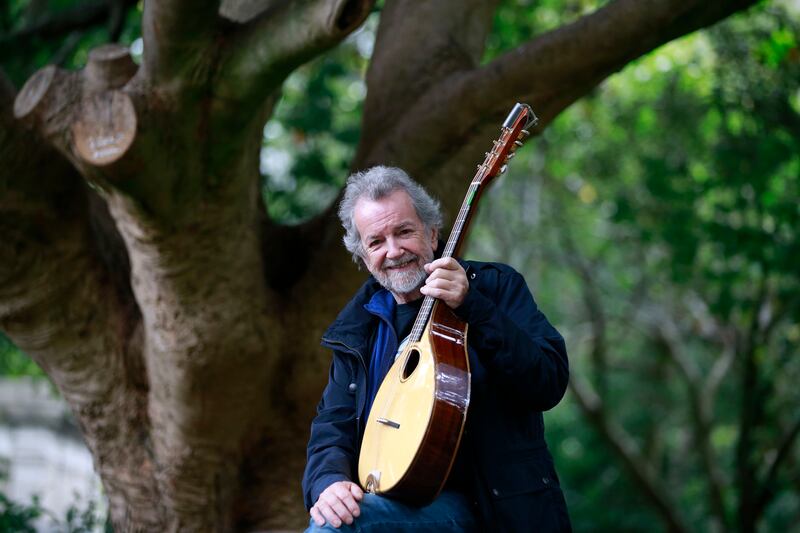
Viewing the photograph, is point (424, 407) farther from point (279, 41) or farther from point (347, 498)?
point (279, 41)

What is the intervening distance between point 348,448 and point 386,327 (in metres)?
0.40

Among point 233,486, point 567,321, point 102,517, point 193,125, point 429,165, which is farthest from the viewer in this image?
point 567,321

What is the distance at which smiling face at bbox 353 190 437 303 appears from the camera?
124 inches

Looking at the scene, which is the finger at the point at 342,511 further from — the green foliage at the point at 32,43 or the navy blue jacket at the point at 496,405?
the green foliage at the point at 32,43

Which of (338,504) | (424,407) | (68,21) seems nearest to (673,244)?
(68,21)

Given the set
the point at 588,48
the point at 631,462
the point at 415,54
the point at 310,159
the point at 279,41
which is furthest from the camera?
the point at 631,462

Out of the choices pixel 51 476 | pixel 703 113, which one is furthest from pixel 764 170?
pixel 51 476

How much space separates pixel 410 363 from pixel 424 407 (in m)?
0.23

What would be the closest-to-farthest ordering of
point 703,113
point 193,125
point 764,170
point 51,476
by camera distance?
point 193,125 → point 764,170 → point 51,476 → point 703,113

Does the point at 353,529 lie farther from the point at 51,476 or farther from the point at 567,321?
the point at 567,321

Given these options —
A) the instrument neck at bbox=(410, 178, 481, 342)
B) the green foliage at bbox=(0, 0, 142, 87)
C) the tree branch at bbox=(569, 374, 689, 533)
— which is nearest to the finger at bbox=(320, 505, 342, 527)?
the instrument neck at bbox=(410, 178, 481, 342)

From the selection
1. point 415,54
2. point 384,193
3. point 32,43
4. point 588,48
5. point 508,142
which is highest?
point 32,43

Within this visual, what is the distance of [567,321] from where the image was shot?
1575 cm

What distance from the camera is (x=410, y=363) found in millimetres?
3027
